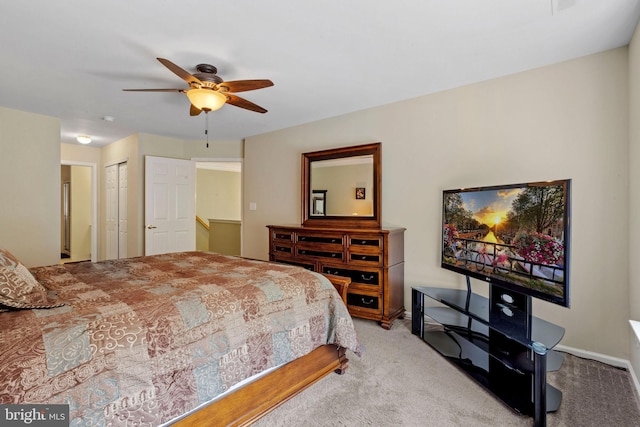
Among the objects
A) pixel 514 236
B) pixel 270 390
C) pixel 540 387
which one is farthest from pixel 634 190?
pixel 270 390

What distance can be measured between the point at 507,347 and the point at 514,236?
755 mm

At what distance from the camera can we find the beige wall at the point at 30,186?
11.6 ft

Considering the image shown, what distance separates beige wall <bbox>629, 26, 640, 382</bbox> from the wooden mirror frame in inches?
77.3

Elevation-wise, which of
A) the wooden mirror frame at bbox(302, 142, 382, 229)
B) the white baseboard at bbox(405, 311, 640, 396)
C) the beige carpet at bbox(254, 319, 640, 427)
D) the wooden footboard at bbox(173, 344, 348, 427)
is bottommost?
the beige carpet at bbox(254, 319, 640, 427)

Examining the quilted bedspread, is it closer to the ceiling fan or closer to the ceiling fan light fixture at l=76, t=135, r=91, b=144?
the ceiling fan

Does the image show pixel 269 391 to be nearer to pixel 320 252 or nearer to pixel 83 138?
pixel 320 252

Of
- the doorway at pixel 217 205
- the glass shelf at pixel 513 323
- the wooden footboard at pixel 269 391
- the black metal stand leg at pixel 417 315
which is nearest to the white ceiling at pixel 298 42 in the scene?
the glass shelf at pixel 513 323

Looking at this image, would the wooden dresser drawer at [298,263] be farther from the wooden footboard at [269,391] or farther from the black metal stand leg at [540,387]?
the black metal stand leg at [540,387]

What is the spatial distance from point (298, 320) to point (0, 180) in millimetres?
4077

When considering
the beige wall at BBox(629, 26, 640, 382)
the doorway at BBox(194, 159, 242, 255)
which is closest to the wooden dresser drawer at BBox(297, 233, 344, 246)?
the beige wall at BBox(629, 26, 640, 382)

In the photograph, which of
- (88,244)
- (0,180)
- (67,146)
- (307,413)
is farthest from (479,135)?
(88,244)

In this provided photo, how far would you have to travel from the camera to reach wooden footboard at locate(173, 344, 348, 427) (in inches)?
55.4

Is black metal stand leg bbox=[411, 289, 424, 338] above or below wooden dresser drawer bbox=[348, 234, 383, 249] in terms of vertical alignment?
below

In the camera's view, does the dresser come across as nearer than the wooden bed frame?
No
